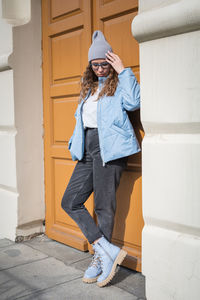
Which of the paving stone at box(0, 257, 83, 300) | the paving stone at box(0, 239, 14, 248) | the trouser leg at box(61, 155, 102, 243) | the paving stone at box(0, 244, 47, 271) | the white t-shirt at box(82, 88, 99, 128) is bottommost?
the paving stone at box(0, 239, 14, 248)

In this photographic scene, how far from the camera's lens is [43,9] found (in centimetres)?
387

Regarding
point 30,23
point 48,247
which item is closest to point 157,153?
point 48,247

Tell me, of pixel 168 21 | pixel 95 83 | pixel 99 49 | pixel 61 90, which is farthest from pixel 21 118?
pixel 168 21

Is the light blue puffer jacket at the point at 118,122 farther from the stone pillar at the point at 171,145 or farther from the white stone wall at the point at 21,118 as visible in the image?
the white stone wall at the point at 21,118

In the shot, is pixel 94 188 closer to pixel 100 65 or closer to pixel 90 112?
pixel 90 112

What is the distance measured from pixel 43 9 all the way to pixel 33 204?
213 cm

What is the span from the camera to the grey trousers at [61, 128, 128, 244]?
2.77 metres

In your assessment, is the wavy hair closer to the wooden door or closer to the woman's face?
the woman's face

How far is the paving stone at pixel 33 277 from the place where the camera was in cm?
271

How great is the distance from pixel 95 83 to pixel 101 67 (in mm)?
193

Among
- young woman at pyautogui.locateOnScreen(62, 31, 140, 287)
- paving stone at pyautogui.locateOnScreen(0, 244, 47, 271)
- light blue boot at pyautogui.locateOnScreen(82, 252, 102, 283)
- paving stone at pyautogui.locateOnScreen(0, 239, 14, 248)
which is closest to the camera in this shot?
young woman at pyautogui.locateOnScreen(62, 31, 140, 287)

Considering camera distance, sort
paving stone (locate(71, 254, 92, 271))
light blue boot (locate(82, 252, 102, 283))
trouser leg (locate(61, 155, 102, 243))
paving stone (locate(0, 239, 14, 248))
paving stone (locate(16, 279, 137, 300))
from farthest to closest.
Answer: paving stone (locate(0, 239, 14, 248)) < paving stone (locate(71, 254, 92, 271)) < trouser leg (locate(61, 155, 102, 243)) < light blue boot (locate(82, 252, 102, 283)) < paving stone (locate(16, 279, 137, 300))

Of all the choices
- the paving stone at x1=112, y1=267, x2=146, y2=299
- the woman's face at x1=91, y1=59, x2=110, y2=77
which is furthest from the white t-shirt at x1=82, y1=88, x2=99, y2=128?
the paving stone at x1=112, y1=267, x2=146, y2=299

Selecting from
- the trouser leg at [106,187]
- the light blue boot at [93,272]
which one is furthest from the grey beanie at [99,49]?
the light blue boot at [93,272]
